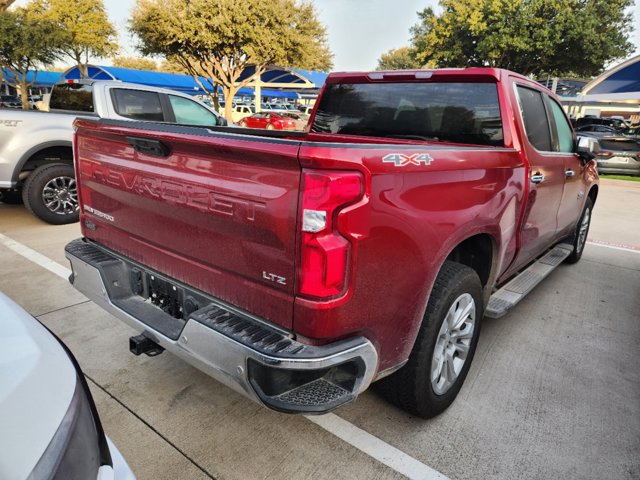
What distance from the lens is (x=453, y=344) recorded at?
8.46 ft

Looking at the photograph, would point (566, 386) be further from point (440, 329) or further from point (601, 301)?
point (601, 301)

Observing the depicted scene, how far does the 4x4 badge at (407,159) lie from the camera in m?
1.78

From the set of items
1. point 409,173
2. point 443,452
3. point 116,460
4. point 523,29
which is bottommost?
point 443,452

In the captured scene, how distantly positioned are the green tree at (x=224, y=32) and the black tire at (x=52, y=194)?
16123 millimetres

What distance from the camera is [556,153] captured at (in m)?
3.61

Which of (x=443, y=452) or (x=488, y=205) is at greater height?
(x=488, y=205)

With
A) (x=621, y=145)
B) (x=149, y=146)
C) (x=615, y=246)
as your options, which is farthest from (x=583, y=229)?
(x=621, y=145)

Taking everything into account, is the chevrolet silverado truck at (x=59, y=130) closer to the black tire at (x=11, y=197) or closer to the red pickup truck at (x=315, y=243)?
the black tire at (x=11, y=197)

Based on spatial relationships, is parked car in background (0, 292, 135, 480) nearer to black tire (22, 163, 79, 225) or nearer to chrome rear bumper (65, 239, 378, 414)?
chrome rear bumper (65, 239, 378, 414)

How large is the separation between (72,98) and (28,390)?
6749 millimetres


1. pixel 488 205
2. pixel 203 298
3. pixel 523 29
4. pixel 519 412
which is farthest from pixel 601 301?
pixel 523 29

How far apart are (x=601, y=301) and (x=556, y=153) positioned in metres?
1.64

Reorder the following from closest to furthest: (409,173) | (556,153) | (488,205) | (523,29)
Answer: (409,173)
(488,205)
(556,153)
(523,29)

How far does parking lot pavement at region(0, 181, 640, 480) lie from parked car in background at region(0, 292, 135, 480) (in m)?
0.95
